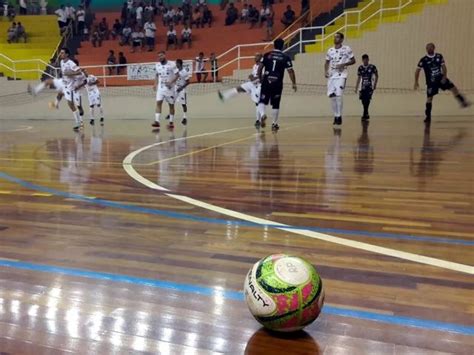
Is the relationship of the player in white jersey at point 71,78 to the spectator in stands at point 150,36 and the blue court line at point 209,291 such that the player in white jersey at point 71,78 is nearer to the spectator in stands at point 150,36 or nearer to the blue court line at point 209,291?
the spectator in stands at point 150,36

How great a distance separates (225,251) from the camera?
302 cm

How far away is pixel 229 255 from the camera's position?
2.95 m

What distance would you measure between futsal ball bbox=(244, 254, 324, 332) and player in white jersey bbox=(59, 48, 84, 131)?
1151 cm

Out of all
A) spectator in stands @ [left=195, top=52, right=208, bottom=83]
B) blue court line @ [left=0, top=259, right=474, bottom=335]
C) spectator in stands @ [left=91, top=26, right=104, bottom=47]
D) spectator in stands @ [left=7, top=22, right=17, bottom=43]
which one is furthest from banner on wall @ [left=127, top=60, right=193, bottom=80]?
blue court line @ [left=0, top=259, right=474, bottom=335]

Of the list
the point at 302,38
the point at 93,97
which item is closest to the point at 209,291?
the point at 93,97

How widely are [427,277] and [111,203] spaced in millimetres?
2724

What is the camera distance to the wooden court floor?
2.04m

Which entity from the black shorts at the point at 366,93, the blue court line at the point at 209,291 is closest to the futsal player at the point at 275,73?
the black shorts at the point at 366,93

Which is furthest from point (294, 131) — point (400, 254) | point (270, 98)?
point (400, 254)

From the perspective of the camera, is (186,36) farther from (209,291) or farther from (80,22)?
(209,291)

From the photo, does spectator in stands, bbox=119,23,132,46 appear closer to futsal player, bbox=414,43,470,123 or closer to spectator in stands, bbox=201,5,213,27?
spectator in stands, bbox=201,5,213,27

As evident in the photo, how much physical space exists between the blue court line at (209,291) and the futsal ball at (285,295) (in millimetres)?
248

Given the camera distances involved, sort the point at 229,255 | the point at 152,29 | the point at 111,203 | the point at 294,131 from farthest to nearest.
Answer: the point at 152,29 < the point at 294,131 < the point at 111,203 < the point at 229,255

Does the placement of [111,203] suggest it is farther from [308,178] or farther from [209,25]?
[209,25]
